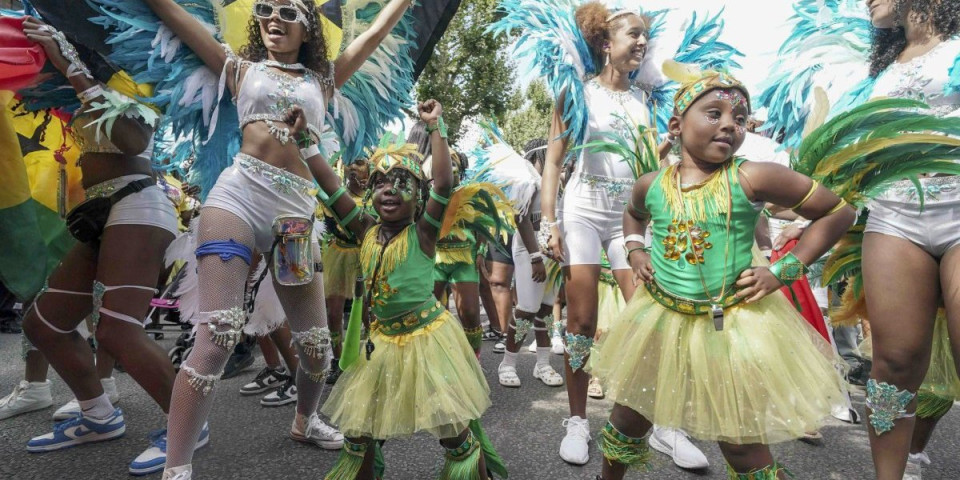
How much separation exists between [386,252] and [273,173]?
25.3 inches

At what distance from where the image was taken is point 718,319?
82.8 inches

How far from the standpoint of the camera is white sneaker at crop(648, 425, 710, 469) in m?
2.98

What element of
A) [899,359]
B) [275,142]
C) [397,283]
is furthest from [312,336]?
[899,359]

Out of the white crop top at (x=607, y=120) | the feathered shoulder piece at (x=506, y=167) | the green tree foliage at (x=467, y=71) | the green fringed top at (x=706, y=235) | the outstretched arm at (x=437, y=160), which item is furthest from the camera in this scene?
the green tree foliage at (x=467, y=71)

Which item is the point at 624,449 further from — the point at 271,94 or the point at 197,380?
the point at 271,94

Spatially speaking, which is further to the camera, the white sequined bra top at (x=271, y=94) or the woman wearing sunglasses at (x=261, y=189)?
the white sequined bra top at (x=271, y=94)

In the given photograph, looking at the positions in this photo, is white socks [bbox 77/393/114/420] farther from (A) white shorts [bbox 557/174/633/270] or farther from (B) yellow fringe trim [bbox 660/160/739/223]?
(B) yellow fringe trim [bbox 660/160/739/223]

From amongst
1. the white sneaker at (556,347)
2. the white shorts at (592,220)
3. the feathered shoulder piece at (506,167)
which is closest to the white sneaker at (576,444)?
the white shorts at (592,220)

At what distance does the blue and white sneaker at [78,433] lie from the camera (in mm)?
3164

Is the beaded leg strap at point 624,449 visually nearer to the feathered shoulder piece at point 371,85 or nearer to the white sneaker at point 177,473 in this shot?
the white sneaker at point 177,473

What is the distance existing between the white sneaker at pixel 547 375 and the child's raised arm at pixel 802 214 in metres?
2.94

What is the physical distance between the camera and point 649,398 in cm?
215

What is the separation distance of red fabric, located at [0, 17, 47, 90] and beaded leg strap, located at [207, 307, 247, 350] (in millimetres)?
1167

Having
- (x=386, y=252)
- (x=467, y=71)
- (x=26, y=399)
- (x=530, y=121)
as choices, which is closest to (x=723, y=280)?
(x=386, y=252)
